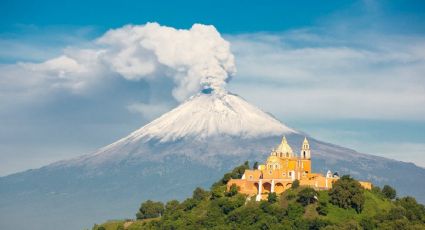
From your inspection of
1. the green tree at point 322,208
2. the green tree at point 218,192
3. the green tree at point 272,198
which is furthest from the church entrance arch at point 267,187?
the green tree at point 322,208

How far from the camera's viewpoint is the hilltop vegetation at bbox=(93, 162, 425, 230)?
9425 centimetres

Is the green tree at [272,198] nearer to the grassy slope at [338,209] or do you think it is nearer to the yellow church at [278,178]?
the grassy slope at [338,209]

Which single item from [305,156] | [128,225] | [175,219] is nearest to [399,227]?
[305,156]

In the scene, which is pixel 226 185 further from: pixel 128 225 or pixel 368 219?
pixel 368 219

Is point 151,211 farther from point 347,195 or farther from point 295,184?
point 347,195

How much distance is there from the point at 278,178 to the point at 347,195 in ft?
31.1

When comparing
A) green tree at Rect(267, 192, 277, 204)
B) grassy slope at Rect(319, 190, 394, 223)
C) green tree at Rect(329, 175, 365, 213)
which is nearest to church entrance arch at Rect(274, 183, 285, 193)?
green tree at Rect(267, 192, 277, 204)

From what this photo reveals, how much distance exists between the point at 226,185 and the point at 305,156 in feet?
32.2

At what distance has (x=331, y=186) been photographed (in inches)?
4001

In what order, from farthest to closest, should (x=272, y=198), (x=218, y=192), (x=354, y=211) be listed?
1. (x=218, y=192)
2. (x=272, y=198)
3. (x=354, y=211)

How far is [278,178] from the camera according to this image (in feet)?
339

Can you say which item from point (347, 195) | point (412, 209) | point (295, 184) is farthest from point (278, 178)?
point (412, 209)

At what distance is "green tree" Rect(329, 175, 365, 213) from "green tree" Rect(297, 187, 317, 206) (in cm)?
199

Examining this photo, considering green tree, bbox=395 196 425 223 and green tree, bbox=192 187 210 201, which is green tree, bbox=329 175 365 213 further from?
green tree, bbox=192 187 210 201
